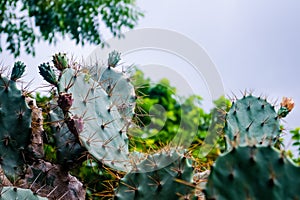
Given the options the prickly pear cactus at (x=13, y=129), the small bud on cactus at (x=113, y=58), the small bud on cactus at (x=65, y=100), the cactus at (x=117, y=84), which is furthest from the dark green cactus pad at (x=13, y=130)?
the small bud on cactus at (x=113, y=58)

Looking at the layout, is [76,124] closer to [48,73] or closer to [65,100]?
[65,100]

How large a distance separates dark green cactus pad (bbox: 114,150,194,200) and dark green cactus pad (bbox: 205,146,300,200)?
287 millimetres

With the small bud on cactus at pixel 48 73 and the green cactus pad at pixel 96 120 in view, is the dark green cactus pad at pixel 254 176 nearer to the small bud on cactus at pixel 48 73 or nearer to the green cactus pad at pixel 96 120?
the green cactus pad at pixel 96 120

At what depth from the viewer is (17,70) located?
7.48 ft

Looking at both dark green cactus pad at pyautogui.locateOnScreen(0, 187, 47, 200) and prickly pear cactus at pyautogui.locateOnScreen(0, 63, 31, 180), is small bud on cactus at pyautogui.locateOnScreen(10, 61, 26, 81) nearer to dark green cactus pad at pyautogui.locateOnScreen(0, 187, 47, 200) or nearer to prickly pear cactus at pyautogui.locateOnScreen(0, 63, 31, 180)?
prickly pear cactus at pyautogui.locateOnScreen(0, 63, 31, 180)

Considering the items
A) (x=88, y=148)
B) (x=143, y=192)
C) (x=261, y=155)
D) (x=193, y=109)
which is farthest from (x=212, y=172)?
(x=193, y=109)

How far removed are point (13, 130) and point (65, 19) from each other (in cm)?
560

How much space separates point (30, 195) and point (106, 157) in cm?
33

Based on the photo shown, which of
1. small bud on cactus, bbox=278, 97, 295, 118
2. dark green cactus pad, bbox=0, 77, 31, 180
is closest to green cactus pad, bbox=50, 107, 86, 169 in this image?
dark green cactus pad, bbox=0, 77, 31, 180

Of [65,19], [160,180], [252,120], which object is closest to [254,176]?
[160,180]

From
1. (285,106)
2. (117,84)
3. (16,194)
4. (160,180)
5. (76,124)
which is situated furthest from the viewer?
(117,84)

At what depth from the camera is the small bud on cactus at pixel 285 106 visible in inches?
94.3

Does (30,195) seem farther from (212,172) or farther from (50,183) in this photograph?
(212,172)

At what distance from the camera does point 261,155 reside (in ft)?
4.66
